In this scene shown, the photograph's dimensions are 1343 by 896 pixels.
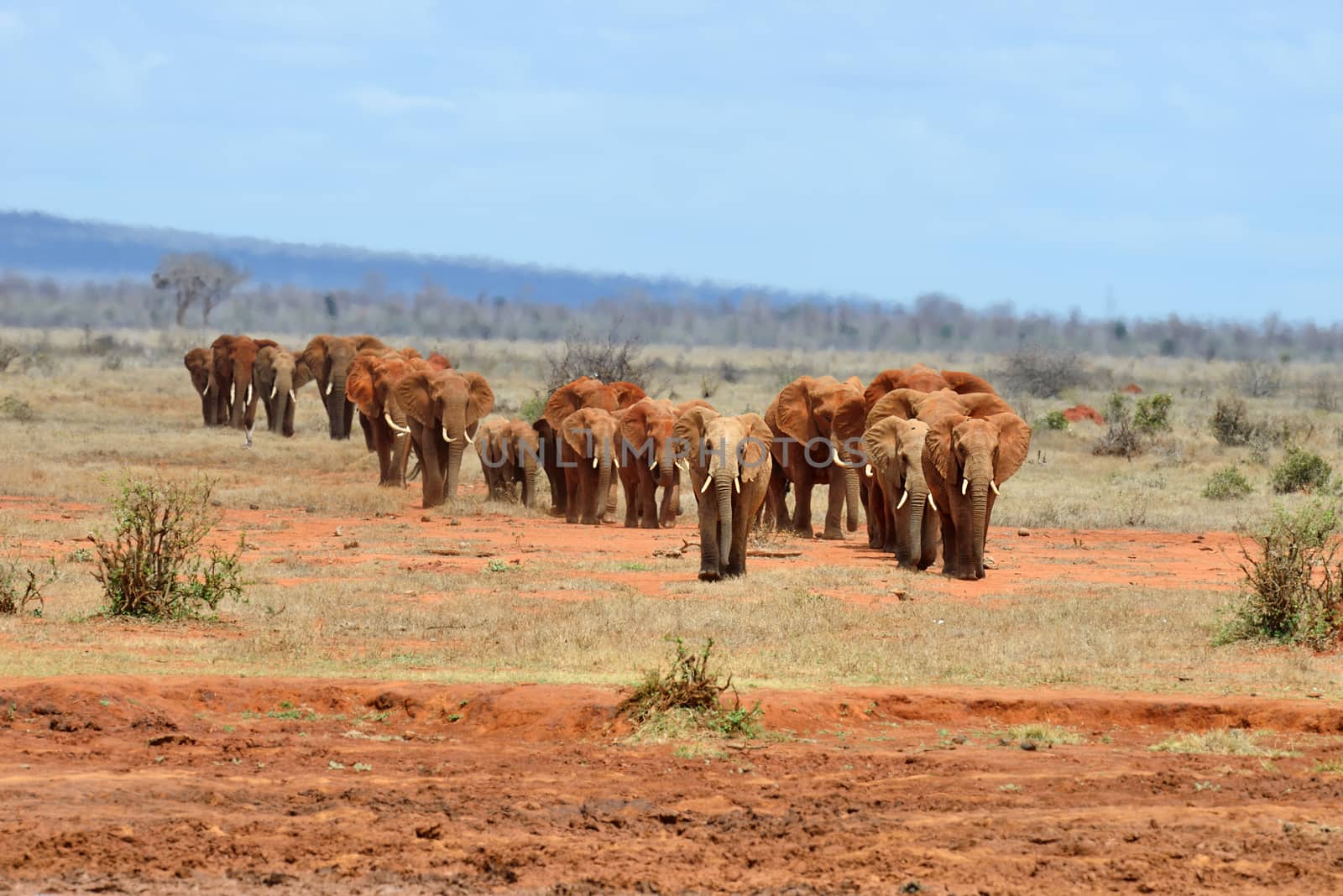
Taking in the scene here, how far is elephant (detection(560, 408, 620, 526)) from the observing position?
79.0 ft

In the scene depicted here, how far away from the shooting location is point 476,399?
2686 centimetres

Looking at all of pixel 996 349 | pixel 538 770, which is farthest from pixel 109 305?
pixel 538 770

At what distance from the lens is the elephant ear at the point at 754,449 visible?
55.0ft

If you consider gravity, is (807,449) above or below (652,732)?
above

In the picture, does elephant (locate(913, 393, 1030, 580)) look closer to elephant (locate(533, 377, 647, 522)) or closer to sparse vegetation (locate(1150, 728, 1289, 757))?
sparse vegetation (locate(1150, 728, 1289, 757))

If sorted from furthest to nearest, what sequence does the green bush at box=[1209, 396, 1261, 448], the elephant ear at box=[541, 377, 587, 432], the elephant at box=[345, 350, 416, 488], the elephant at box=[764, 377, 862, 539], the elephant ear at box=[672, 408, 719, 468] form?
1. the green bush at box=[1209, 396, 1261, 448]
2. the elephant at box=[345, 350, 416, 488]
3. the elephant ear at box=[541, 377, 587, 432]
4. the elephant at box=[764, 377, 862, 539]
5. the elephant ear at box=[672, 408, 719, 468]

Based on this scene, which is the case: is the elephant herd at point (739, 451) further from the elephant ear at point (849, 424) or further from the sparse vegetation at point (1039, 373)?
the sparse vegetation at point (1039, 373)

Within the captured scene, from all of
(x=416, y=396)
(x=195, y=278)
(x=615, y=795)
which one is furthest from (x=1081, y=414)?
(x=195, y=278)

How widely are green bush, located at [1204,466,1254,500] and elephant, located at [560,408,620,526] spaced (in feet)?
33.3

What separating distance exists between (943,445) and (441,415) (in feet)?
35.5

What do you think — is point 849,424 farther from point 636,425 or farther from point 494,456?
point 494,456

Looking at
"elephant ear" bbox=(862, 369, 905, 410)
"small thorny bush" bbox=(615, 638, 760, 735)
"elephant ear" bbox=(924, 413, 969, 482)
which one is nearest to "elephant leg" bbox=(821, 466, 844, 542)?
"elephant ear" bbox=(862, 369, 905, 410)

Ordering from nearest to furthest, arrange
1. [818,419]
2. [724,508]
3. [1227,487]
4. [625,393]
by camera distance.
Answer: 1. [724,508]
2. [818,419]
3. [625,393]
4. [1227,487]

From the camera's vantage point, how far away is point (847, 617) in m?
14.8
